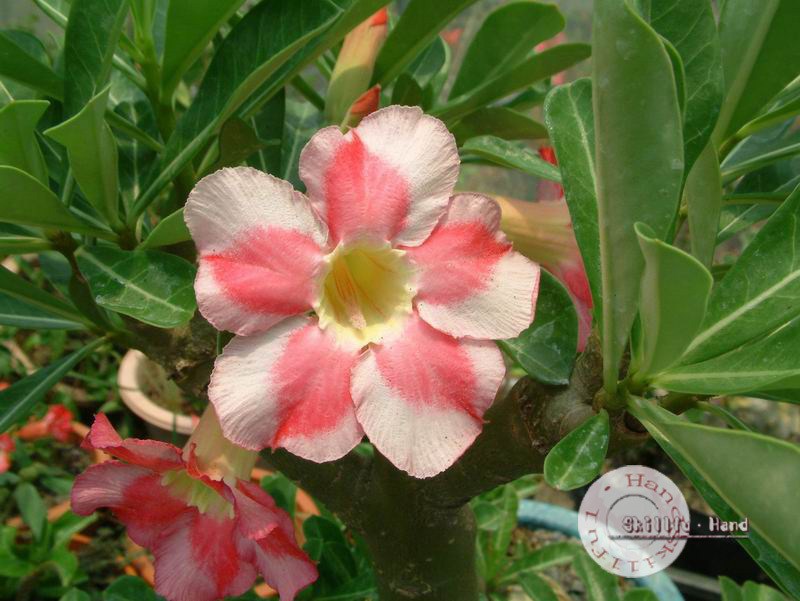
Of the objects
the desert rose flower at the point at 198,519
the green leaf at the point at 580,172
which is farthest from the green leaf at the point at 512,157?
the desert rose flower at the point at 198,519

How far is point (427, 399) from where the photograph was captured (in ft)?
1.56

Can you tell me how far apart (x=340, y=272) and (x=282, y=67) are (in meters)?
0.17

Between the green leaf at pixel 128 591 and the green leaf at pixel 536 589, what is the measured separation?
20.2 inches

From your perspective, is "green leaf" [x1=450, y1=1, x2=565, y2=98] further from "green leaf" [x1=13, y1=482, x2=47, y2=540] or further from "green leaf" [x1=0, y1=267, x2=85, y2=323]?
"green leaf" [x1=13, y1=482, x2=47, y2=540]

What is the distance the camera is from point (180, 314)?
529 millimetres

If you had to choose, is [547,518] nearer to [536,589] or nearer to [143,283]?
[536,589]

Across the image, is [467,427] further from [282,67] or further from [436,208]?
[282,67]

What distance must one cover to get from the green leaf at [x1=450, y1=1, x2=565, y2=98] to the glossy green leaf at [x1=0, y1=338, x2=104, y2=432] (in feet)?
1.40

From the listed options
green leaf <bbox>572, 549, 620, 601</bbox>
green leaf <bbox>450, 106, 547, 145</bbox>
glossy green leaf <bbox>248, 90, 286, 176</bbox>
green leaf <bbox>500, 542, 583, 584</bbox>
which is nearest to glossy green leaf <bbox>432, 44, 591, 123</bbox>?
green leaf <bbox>450, 106, 547, 145</bbox>

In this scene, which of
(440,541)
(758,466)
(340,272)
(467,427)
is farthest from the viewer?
(440,541)

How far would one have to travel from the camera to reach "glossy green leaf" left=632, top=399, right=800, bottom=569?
35cm

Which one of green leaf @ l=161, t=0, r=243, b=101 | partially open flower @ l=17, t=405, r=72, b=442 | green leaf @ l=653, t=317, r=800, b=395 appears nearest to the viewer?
green leaf @ l=653, t=317, r=800, b=395

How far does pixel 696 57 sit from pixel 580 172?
95mm

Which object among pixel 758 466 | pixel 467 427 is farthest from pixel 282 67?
pixel 758 466
